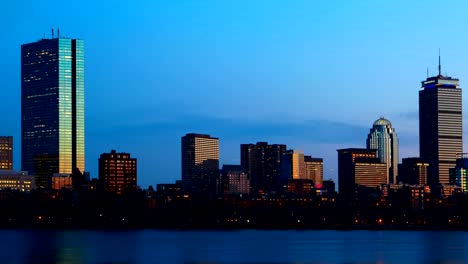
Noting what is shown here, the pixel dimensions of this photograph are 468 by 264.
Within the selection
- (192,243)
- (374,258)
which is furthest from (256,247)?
(374,258)

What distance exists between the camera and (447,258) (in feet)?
387

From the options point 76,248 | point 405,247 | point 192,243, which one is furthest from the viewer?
point 192,243

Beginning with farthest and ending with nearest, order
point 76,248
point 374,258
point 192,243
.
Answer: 1. point 192,243
2. point 76,248
3. point 374,258

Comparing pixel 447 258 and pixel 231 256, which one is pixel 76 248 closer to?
pixel 231 256

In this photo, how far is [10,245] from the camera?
147 metres

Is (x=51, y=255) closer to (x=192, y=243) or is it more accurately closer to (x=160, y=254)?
(x=160, y=254)

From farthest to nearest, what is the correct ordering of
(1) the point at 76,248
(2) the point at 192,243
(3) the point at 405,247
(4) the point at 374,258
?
(2) the point at 192,243 → (3) the point at 405,247 → (1) the point at 76,248 → (4) the point at 374,258

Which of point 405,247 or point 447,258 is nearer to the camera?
point 447,258

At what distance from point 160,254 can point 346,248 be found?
30530 mm

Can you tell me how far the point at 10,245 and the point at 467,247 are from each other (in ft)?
209

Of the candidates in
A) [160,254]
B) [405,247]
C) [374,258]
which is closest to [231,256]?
[160,254]

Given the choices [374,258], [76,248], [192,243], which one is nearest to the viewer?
[374,258]

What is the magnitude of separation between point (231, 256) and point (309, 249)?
70.1ft

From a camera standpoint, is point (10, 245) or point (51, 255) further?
point (10, 245)
